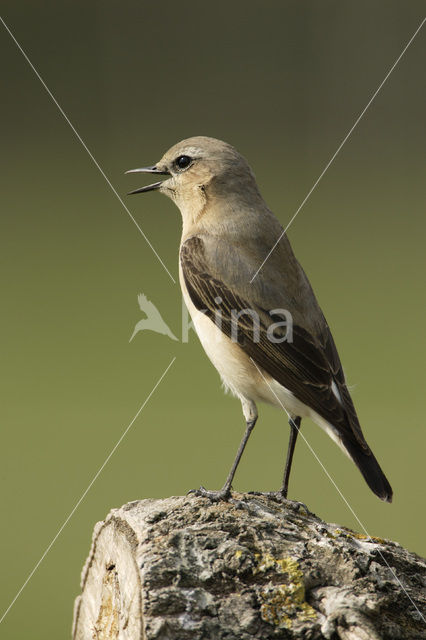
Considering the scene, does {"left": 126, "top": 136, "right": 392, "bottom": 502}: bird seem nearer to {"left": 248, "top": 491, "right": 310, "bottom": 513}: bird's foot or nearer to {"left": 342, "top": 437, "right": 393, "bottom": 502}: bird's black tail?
{"left": 342, "top": 437, "right": 393, "bottom": 502}: bird's black tail

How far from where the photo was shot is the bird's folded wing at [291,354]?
425 cm

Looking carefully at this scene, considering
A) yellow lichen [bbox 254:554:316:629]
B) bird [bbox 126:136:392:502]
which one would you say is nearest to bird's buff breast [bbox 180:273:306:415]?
bird [bbox 126:136:392:502]

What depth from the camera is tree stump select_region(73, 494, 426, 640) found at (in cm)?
295

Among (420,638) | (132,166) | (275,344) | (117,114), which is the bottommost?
(420,638)

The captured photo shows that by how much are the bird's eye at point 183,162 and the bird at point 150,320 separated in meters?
4.61

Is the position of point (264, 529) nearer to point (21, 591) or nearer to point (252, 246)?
point (252, 246)

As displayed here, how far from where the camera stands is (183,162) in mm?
5055

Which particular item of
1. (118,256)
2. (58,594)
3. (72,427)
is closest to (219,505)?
(58,594)

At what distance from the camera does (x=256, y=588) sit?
10.1ft

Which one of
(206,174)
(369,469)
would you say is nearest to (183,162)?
(206,174)

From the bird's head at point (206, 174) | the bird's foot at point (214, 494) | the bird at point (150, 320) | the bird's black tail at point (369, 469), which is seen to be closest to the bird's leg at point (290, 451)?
the bird's black tail at point (369, 469)

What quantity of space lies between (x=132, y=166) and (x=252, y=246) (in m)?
10.8

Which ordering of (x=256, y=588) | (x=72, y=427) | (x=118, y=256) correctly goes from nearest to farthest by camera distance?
(x=256, y=588)
(x=72, y=427)
(x=118, y=256)

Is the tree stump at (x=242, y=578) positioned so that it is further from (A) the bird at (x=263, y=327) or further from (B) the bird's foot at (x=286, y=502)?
(A) the bird at (x=263, y=327)
